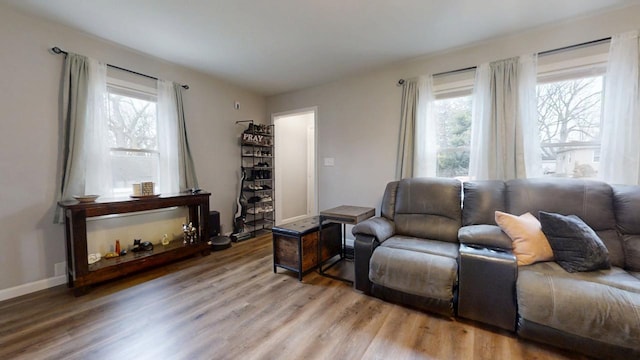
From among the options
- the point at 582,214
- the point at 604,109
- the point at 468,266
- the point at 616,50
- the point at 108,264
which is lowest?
the point at 108,264

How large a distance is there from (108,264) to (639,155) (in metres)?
5.05

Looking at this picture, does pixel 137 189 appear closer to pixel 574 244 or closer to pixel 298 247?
pixel 298 247

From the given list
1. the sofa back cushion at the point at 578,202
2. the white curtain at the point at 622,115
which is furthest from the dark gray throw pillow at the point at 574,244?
the white curtain at the point at 622,115

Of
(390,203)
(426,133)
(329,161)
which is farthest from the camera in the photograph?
(329,161)

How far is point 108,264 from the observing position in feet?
8.28

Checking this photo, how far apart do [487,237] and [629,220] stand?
1033mm

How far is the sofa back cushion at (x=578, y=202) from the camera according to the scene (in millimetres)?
1899

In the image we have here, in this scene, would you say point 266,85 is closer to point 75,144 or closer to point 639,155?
point 75,144

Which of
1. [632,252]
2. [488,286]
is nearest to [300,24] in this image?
[488,286]

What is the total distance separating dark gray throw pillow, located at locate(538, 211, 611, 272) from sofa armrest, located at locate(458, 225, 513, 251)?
275mm

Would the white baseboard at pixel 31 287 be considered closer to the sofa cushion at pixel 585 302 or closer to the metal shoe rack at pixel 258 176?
the metal shoe rack at pixel 258 176

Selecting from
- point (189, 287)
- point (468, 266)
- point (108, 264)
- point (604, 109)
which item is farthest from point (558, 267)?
point (108, 264)

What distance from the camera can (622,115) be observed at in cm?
214

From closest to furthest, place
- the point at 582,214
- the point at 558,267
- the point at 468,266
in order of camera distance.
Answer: the point at 558,267 → the point at 468,266 → the point at 582,214
